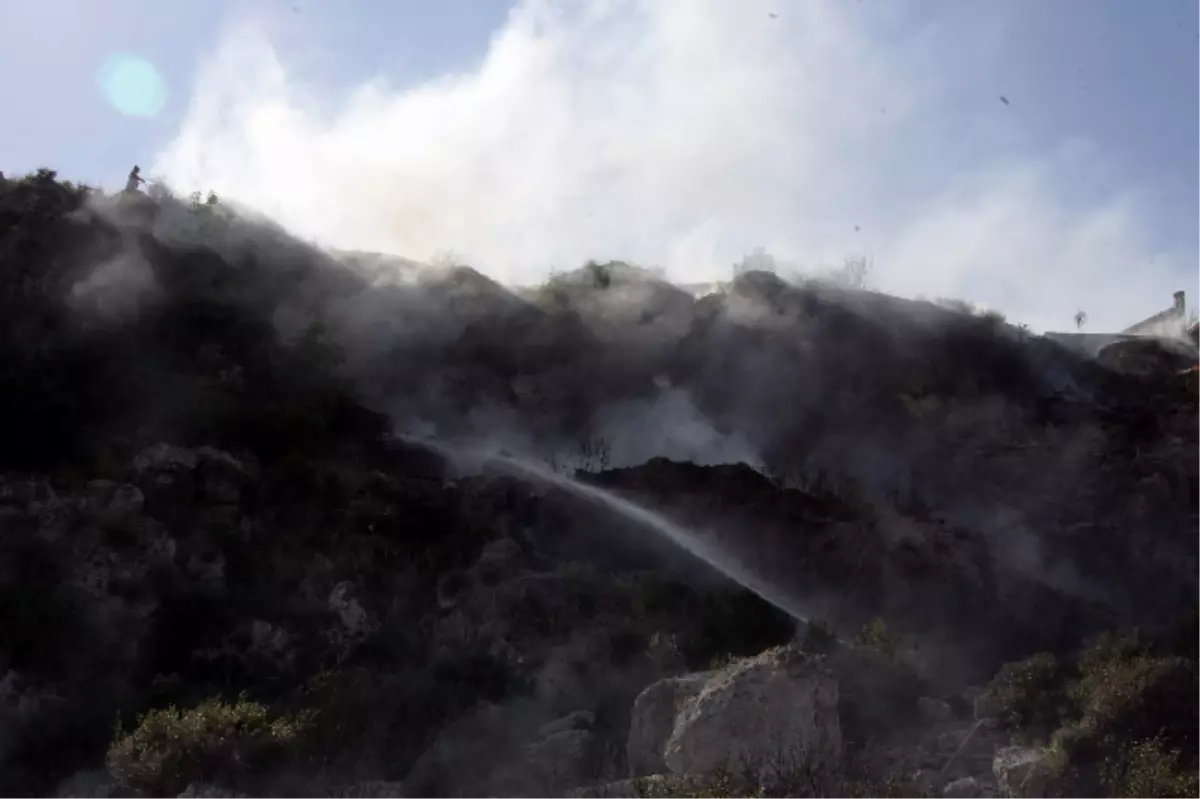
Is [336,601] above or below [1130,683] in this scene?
above

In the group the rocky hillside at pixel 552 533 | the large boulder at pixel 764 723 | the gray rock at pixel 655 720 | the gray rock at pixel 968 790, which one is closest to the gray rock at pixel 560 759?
the rocky hillside at pixel 552 533

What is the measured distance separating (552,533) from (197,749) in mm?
7852

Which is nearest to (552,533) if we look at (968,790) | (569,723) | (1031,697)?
(569,723)

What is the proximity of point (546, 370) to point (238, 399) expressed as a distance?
689cm

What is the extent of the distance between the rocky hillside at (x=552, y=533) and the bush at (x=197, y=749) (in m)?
0.03

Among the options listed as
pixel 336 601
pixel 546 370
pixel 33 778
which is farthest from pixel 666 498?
pixel 33 778

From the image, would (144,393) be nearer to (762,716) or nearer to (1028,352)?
(762,716)

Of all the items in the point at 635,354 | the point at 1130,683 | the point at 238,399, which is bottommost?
the point at 1130,683

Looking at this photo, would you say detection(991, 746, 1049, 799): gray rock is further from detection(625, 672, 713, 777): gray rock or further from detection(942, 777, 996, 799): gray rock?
detection(625, 672, 713, 777): gray rock

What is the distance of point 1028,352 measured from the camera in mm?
24516

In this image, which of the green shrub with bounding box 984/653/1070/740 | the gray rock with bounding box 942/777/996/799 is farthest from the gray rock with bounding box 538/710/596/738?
the green shrub with bounding box 984/653/1070/740

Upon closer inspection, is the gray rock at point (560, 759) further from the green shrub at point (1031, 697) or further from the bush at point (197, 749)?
the green shrub at point (1031, 697)

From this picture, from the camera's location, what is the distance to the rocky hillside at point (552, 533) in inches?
405

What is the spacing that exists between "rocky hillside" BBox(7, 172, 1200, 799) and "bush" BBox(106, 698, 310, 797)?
0.10 ft
